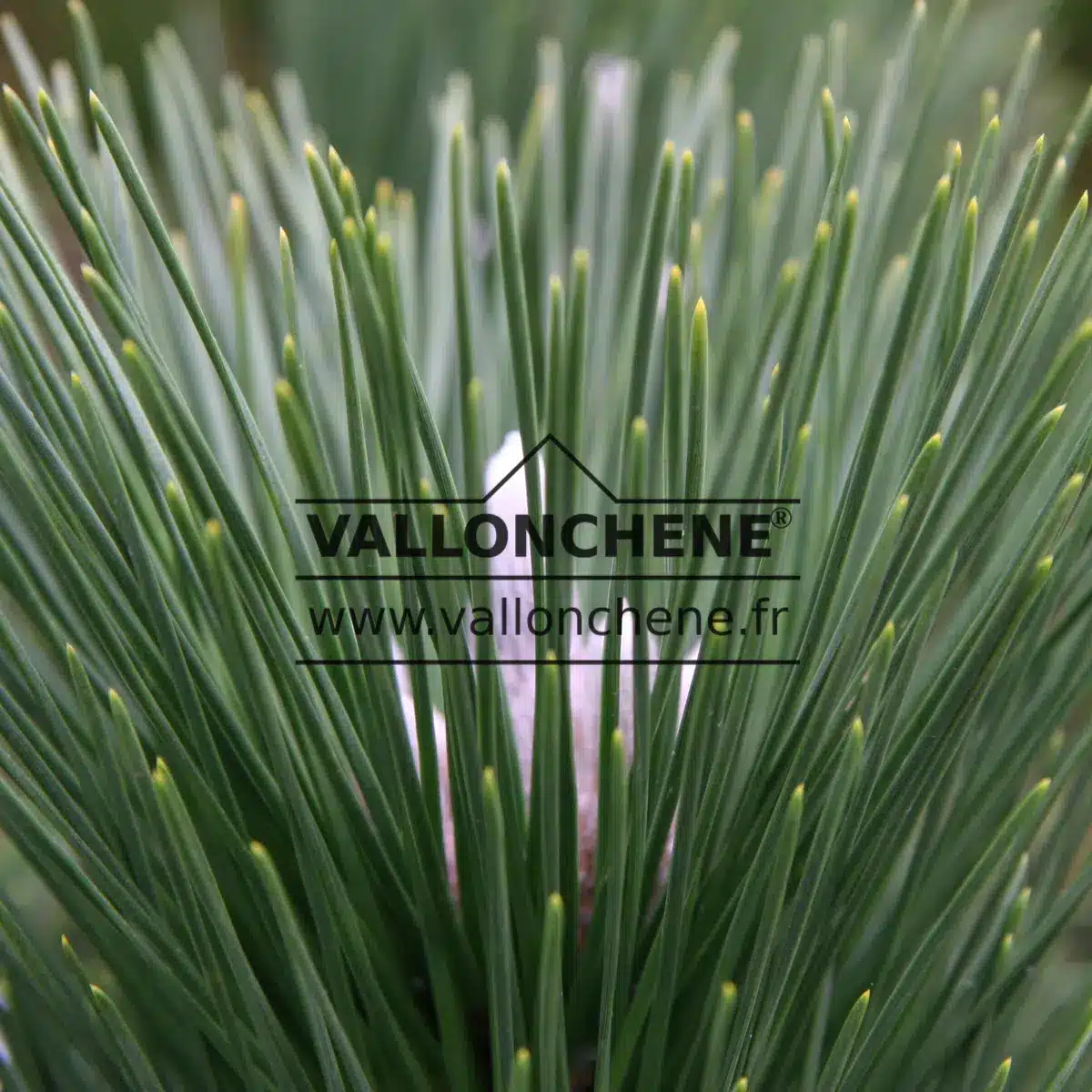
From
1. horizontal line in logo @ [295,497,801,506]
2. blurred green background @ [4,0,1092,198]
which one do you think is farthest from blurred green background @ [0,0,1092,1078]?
horizontal line in logo @ [295,497,801,506]

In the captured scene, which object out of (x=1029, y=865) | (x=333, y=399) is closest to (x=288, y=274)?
(x=333, y=399)

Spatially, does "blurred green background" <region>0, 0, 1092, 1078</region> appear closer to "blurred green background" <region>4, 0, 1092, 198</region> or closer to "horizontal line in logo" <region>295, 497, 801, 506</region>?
"blurred green background" <region>4, 0, 1092, 198</region>

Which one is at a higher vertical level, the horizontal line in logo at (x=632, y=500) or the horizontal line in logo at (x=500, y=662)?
the horizontal line in logo at (x=632, y=500)

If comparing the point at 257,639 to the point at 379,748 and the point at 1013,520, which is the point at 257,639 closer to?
the point at 379,748

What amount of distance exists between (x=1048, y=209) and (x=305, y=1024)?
19 centimetres

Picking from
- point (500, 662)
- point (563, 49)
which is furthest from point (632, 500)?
point (563, 49)

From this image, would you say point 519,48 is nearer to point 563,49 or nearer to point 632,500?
point 563,49

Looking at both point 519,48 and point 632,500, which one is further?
point 519,48

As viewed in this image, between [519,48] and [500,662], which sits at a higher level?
[519,48]

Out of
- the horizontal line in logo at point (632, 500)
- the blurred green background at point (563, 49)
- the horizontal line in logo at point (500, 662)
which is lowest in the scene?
the horizontal line in logo at point (500, 662)

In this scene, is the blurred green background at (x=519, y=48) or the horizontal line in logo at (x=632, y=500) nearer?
the horizontal line in logo at (x=632, y=500)

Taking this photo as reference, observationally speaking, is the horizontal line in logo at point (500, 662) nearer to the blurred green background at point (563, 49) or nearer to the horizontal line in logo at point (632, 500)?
the horizontal line in logo at point (632, 500)

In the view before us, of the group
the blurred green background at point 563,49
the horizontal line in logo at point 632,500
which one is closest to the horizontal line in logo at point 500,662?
the horizontal line in logo at point 632,500

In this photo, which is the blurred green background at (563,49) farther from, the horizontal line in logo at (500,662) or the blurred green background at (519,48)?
the horizontal line in logo at (500,662)
